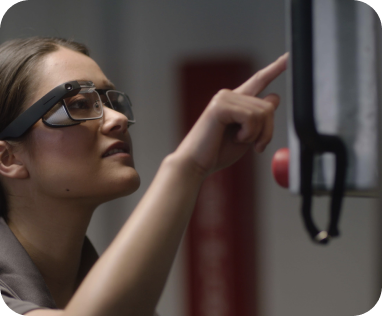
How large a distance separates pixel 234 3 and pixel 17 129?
1.32 m

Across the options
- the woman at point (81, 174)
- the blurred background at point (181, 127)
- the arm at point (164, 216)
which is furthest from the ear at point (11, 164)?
the blurred background at point (181, 127)

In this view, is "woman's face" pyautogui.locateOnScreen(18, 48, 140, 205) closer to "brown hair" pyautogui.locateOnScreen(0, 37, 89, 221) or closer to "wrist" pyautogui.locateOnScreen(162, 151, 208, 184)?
"brown hair" pyautogui.locateOnScreen(0, 37, 89, 221)

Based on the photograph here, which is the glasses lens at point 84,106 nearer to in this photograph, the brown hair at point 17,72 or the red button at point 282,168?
the brown hair at point 17,72

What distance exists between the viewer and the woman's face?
639 millimetres

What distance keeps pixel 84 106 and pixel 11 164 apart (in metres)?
0.17

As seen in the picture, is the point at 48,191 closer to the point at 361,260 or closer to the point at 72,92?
the point at 72,92

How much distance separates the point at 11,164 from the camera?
2.28 feet

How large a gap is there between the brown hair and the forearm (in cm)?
38

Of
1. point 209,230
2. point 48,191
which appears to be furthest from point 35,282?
point 209,230

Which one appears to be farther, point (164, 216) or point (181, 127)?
point (181, 127)

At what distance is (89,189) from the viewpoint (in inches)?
25.2

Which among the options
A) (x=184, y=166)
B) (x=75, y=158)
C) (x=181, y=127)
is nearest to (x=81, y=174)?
(x=75, y=158)

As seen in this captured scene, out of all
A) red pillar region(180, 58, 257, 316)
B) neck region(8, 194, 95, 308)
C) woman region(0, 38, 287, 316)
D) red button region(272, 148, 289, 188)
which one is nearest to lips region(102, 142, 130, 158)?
woman region(0, 38, 287, 316)

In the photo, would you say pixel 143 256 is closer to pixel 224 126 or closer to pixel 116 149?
pixel 224 126
